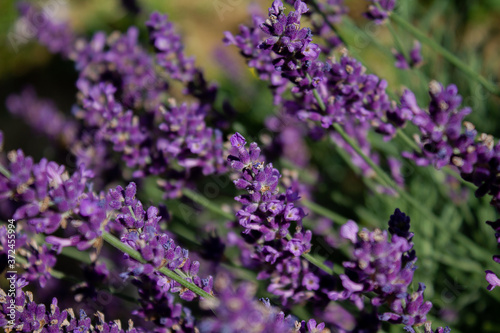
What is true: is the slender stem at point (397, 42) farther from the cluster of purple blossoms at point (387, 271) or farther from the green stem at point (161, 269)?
the green stem at point (161, 269)

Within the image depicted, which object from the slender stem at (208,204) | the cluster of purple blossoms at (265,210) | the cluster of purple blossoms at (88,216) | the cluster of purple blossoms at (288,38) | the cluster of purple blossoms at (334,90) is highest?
the cluster of purple blossoms at (288,38)

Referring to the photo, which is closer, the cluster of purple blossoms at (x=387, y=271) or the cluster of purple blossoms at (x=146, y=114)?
the cluster of purple blossoms at (x=387, y=271)

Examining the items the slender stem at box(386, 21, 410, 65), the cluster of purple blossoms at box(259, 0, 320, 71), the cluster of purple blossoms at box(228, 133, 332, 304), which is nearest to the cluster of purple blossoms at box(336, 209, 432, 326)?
the cluster of purple blossoms at box(228, 133, 332, 304)

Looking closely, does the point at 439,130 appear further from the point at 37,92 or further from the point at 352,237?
the point at 37,92

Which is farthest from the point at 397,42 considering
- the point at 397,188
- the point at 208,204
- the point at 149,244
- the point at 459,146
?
the point at 149,244

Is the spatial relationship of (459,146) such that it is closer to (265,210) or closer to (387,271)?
(387,271)

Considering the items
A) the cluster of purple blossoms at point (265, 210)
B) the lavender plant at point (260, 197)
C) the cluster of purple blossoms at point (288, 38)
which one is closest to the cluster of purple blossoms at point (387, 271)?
the lavender plant at point (260, 197)

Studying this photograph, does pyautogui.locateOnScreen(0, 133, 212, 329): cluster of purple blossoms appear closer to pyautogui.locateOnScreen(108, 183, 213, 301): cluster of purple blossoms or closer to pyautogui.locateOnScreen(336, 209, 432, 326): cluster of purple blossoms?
pyautogui.locateOnScreen(108, 183, 213, 301): cluster of purple blossoms

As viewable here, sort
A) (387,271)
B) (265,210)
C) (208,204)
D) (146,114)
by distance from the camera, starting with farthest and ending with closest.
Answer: (146,114)
(208,204)
(265,210)
(387,271)
